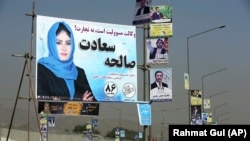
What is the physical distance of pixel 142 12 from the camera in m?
25.2

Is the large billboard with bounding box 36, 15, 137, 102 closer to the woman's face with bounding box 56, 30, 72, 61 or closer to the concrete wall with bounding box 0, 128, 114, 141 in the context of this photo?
the woman's face with bounding box 56, 30, 72, 61

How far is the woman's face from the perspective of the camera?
1003 inches

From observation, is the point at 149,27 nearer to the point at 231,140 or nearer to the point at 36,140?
the point at 231,140

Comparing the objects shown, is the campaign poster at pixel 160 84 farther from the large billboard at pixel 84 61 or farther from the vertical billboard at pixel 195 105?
the vertical billboard at pixel 195 105

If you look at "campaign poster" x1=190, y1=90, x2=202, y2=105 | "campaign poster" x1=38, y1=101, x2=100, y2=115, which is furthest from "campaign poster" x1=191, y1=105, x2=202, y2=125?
"campaign poster" x1=38, y1=101, x2=100, y2=115

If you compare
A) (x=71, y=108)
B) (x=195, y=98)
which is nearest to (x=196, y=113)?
(x=195, y=98)

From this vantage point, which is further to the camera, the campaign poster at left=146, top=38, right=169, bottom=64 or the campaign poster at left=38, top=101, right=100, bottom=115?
the campaign poster at left=38, top=101, right=100, bottom=115

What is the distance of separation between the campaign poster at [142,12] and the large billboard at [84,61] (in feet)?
6.51

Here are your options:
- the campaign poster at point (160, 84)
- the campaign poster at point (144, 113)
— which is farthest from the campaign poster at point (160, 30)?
the campaign poster at point (144, 113)

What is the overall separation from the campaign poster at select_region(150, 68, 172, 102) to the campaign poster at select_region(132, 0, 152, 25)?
2.33 m

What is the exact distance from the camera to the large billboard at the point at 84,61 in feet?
82.2

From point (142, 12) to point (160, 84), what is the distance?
11.3 feet

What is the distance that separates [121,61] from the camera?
89.7 ft

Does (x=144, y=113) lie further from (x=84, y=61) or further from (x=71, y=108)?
(x=84, y=61)
